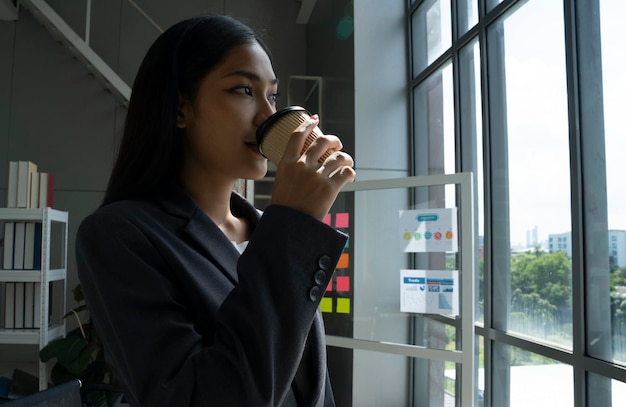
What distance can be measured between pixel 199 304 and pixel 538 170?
2.78 metres

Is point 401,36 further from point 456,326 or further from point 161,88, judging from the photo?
point 161,88

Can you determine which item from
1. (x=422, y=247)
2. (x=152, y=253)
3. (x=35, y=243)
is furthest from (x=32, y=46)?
(x=152, y=253)

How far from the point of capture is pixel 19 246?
13.6 ft

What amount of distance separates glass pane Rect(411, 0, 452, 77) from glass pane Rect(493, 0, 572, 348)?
928 mm

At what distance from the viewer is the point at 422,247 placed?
143 inches

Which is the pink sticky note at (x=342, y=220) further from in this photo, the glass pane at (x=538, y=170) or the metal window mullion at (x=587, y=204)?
the metal window mullion at (x=587, y=204)

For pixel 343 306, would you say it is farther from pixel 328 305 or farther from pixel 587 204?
pixel 587 204

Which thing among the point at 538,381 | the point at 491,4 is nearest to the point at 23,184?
the point at 491,4

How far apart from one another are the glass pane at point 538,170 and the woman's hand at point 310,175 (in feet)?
8.24

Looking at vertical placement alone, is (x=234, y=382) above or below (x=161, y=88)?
below

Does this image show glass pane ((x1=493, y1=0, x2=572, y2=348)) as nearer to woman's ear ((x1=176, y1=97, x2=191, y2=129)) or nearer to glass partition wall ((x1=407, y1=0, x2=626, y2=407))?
glass partition wall ((x1=407, y1=0, x2=626, y2=407))

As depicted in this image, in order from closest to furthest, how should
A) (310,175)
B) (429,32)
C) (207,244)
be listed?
1. (310,175)
2. (207,244)
3. (429,32)

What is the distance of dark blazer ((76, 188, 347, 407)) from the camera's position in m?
0.55

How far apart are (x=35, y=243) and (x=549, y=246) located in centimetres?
363
